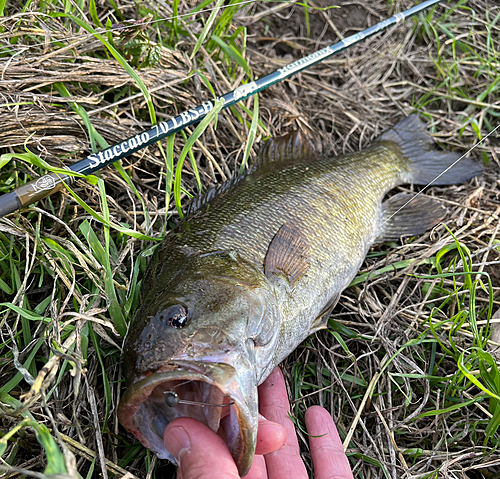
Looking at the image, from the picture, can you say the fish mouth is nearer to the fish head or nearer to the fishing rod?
the fish head

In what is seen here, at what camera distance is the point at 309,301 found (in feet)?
7.84

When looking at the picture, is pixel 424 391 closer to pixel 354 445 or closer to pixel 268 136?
pixel 354 445

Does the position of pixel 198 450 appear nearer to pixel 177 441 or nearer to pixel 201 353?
pixel 177 441

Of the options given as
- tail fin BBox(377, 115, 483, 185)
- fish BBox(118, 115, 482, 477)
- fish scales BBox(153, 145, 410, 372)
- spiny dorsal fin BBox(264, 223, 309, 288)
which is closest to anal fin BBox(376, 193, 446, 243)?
fish BBox(118, 115, 482, 477)

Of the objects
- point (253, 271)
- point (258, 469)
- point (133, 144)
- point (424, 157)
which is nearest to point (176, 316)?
point (253, 271)

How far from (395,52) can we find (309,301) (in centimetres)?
302

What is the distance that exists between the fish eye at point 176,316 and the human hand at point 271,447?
1.29 ft

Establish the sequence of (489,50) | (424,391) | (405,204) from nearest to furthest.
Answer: (424,391) → (405,204) → (489,50)

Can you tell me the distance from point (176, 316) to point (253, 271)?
0.50 m

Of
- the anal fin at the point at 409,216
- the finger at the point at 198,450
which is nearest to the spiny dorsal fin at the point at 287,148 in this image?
the anal fin at the point at 409,216

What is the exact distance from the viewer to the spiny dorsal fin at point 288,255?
7.52 feet

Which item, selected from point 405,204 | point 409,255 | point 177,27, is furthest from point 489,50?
point 177,27

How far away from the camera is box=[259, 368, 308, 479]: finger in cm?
216

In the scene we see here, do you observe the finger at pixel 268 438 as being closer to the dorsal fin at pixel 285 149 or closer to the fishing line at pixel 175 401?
the fishing line at pixel 175 401
